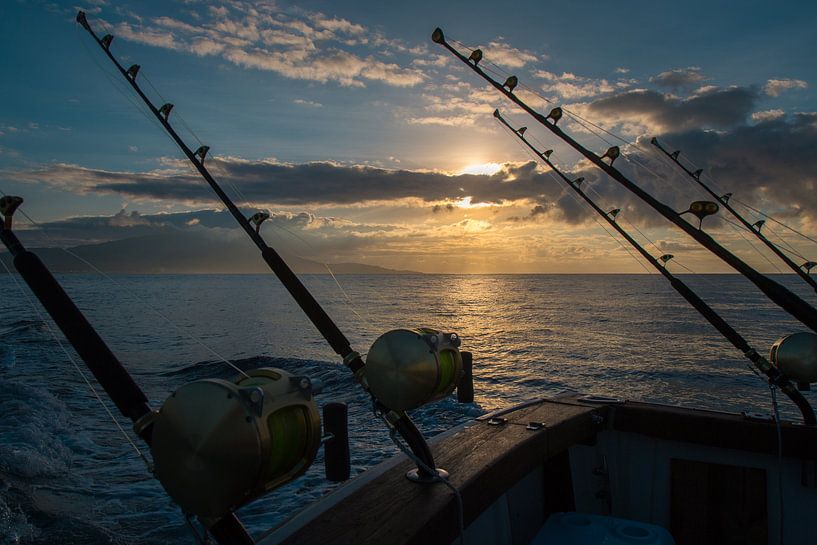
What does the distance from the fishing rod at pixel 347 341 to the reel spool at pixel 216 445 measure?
1075 millimetres

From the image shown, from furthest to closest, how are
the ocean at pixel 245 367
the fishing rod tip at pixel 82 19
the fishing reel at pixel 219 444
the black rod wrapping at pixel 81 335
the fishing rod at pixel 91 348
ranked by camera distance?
the ocean at pixel 245 367 < the fishing rod tip at pixel 82 19 < the black rod wrapping at pixel 81 335 < the fishing rod at pixel 91 348 < the fishing reel at pixel 219 444

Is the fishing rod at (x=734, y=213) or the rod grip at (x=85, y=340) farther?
the fishing rod at (x=734, y=213)

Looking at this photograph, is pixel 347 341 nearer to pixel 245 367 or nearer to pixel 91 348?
pixel 91 348

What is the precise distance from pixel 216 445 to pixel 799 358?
4883 mm

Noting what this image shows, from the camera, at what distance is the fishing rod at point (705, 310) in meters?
4.48

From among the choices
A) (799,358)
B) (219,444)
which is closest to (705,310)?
(799,358)

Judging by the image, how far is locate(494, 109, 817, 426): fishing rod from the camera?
4.48 metres

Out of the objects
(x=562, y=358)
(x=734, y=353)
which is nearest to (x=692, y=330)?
(x=734, y=353)

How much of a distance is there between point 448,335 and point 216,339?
32.4 m

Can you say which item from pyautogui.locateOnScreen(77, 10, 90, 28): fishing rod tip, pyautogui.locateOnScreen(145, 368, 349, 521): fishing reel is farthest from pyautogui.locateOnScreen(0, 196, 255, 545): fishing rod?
pyautogui.locateOnScreen(77, 10, 90, 28): fishing rod tip

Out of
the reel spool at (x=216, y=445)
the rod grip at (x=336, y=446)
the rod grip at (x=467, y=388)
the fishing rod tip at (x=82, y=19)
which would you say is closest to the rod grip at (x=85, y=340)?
the reel spool at (x=216, y=445)

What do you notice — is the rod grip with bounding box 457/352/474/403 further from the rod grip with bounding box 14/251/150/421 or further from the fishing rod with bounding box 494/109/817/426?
the rod grip with bounding box 14/251/150/421

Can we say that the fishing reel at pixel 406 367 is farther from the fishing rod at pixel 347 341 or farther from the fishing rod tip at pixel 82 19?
the fishing rod tip at pixel 82 19

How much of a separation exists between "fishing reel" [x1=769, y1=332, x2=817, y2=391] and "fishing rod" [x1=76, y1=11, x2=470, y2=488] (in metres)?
2.97
